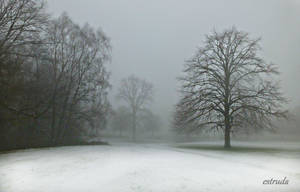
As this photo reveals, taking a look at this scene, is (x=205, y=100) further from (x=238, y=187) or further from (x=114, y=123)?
(x=114, y=123)

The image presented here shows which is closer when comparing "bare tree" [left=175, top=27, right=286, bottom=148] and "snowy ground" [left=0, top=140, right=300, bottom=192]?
"snowy ground" [left=0, top=140, right=300, bottom=192]

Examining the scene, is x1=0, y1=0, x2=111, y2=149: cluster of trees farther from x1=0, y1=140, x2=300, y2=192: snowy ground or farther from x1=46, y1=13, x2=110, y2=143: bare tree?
x1=0, y1=140, x2=300, y2=192: snowy ground

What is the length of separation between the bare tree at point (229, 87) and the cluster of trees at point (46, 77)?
8.86m

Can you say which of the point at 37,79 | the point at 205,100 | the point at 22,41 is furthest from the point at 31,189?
the point at 205,100

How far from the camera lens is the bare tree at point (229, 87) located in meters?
18.5

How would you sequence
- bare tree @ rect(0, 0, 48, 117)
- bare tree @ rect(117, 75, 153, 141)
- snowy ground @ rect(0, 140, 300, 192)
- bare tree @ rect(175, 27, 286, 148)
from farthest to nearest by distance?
bare tree @ rect(117, 75, 153, 141)
bare tree @ rect(175, 27, 286, 148)
bare tree @ rect(0, 0, 48, 117)
snowy ground @ rect(0, 140, 300, 192)

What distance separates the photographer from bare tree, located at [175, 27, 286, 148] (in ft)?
60.6

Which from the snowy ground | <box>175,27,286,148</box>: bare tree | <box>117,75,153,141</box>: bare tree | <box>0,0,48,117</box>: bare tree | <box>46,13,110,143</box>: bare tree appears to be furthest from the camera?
<box>117,75,153,141</box>: bare tree

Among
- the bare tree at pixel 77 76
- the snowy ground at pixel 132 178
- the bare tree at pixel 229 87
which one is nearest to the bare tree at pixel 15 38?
the bare tree at pixel 77 76

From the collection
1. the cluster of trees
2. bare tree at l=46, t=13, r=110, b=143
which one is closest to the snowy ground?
the cluster of trees

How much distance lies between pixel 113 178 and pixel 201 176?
2836 millimetres

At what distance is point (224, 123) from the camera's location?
1962 cm

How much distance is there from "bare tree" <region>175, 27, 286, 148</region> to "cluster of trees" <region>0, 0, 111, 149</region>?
8.86 m

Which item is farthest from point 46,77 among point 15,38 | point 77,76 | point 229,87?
point 229,87
